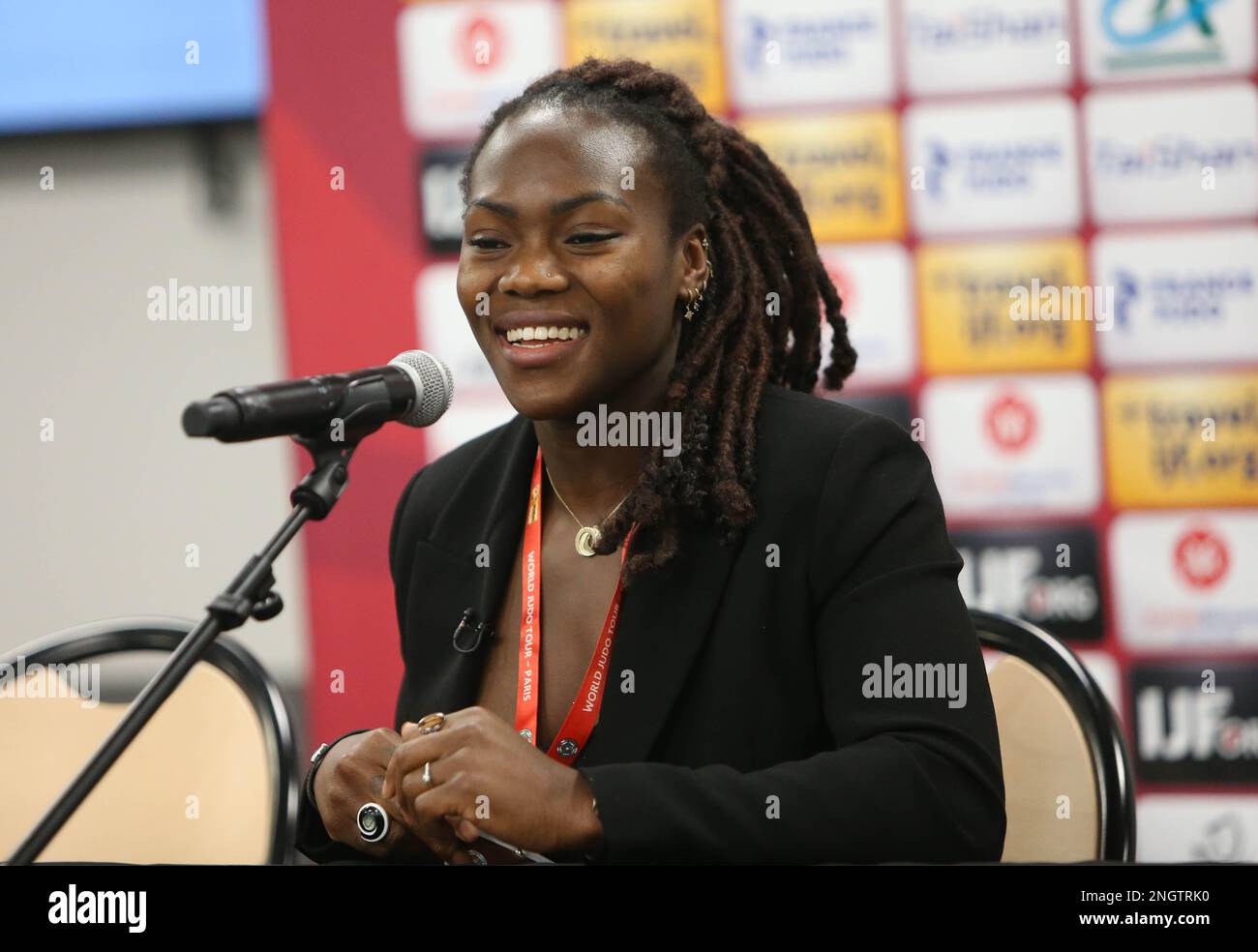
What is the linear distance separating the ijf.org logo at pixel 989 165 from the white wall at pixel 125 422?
1.29 meters

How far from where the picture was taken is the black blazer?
1.20 meters

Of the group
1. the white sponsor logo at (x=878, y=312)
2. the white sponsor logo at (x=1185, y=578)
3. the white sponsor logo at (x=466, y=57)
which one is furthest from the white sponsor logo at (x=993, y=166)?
the white sponsor logo at (x=466, y=57)

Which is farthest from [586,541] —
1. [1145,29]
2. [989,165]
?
[1145,29]

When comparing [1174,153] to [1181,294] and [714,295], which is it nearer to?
[1181,294]

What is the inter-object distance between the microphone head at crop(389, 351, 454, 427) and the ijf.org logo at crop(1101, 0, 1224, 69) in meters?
1.67

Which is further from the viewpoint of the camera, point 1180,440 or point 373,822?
point 1180,440

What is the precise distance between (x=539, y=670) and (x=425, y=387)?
1.17ft

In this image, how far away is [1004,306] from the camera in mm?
2467

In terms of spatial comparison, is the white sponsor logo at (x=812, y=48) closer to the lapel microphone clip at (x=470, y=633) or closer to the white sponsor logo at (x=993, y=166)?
the white sponsor logo at (x=993, y=166)

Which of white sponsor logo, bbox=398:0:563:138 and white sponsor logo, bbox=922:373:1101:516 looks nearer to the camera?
white sponsor logo, bbox=922:373:1101:516

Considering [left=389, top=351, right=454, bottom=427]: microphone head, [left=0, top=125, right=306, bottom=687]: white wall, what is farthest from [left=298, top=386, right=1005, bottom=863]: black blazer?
[left=0, top=125, right=306, bottom=687]: white wall

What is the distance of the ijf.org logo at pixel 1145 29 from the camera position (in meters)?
2.38

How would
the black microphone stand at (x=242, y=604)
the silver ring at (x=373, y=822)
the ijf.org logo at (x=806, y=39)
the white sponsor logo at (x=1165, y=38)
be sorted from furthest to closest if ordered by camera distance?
the ijf.org logo at (x=806, y=39) → the white sponsor logo at (x=1165, y=38) → the silver ring at (x=373, y=822) → the black microphone stand at (x=242, y=604)

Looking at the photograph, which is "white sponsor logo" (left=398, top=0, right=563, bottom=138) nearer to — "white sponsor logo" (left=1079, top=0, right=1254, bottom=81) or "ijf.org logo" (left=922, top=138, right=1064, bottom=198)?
"ijf.org logo" (left=922, top=138, right=1064, bottom=198)
